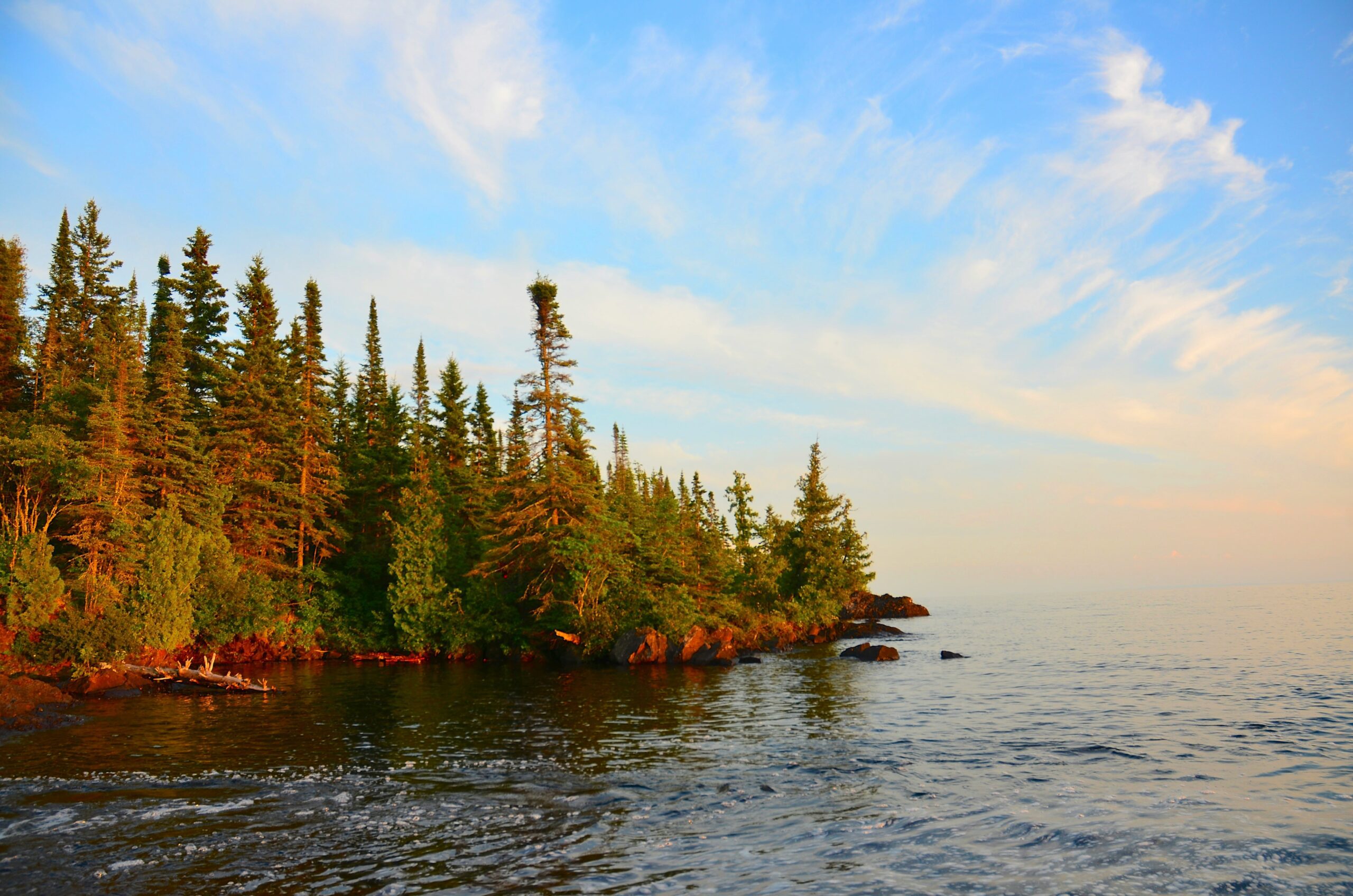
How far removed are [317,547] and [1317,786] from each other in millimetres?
55841

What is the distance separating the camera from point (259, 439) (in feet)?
162

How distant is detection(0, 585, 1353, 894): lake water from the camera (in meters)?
10.6

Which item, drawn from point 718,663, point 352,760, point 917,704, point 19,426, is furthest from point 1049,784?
point 19,426

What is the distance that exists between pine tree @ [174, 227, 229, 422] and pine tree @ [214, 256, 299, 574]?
1.46m

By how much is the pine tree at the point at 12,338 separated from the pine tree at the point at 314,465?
1854 cm

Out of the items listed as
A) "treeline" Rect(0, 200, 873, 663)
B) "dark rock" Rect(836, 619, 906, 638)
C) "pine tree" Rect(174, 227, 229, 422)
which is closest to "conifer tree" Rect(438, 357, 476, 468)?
"treeline" Rect(0, 200, 873, 663)

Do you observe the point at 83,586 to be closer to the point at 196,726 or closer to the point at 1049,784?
the point at 196,726

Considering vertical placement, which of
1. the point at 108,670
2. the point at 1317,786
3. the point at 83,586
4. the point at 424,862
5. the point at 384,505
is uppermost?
the point at 384,505

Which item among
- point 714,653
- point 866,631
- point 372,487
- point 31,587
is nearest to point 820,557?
point 866,631

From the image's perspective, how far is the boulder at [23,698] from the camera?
74.9ft

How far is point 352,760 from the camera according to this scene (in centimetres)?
1836

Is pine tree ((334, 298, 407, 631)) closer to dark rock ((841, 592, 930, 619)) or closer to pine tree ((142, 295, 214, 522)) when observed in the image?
pine tree ((142, 295, 214, 522))

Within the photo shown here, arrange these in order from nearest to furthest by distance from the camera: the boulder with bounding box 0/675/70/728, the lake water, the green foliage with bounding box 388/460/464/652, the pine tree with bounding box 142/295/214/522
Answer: the lake water < the boulder with bounding box 0/675/70/728 < the pine tree with bounding box 142/295/214/522 < the green foliage with bounding box 388/460/464/652

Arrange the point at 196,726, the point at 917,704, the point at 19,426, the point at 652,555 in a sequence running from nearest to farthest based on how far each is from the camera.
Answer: the point at 196,726 < the point at 917,704 < the point at 19,426 < the point at 652,555
